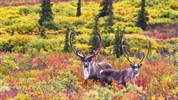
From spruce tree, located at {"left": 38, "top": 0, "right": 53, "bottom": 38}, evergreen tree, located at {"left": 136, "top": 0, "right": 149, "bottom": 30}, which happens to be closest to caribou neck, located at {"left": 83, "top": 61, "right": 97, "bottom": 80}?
evergreen tree, located at {"left": 136, "top": 0, "right": 149, "bottom": 30}

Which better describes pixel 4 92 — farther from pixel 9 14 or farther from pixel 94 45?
pixel 9 14

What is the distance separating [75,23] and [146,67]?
2961 centimetres

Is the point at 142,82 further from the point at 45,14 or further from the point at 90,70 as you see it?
the point at 45,14

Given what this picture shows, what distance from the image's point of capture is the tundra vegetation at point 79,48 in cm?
902

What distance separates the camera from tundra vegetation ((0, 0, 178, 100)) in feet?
29.6

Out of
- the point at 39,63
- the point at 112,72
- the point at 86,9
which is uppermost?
the point at 112,72

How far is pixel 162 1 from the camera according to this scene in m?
52.1

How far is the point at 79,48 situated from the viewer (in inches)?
1123

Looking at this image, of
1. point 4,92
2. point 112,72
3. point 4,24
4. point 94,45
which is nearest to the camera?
point 4,92

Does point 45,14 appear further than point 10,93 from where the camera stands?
Yes

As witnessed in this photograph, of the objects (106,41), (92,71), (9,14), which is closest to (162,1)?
(9,14)

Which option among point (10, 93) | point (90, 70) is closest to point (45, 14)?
point (90, 70)

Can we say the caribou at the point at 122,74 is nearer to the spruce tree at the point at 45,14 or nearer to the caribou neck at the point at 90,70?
the caribou neck at the point at 90,70

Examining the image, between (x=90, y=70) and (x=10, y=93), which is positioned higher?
(x=10, y=93)
